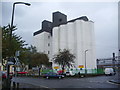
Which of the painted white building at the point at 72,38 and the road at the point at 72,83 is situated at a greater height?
the painted white building at the point at 72,38

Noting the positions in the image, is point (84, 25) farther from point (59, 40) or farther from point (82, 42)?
point (59, 40)

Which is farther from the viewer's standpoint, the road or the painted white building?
the painted white building

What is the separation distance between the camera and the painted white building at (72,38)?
69500mm

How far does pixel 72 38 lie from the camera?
7344 centimetres

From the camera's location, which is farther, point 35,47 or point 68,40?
point 35,47

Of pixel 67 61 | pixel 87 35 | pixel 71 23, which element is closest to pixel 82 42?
pixel 87 35

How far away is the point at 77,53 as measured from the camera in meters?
69.3

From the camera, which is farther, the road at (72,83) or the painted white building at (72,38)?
the painted white building at (72,38)

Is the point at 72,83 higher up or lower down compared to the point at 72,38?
lower down

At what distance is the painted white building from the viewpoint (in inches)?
2736

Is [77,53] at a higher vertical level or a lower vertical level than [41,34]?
lower

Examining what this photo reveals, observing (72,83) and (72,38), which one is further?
(72,38)

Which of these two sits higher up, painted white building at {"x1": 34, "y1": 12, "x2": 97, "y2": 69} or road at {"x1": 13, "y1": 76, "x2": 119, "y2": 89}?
painted white building at {"x1": 34, "y1": 12, "x2": 97, "y2": 69}

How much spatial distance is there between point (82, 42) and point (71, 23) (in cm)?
972
